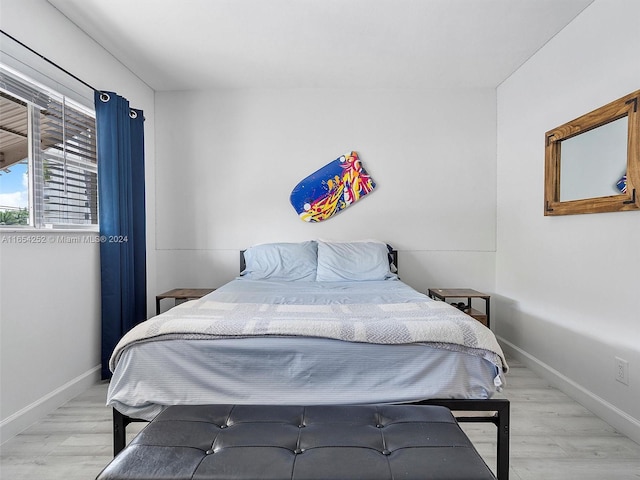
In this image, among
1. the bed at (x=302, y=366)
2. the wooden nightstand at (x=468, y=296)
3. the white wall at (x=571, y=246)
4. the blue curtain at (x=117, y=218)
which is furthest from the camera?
the wooden nightstand at (x=468, y=296)

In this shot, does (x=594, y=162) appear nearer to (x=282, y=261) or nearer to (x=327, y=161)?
(x=327, y=161)

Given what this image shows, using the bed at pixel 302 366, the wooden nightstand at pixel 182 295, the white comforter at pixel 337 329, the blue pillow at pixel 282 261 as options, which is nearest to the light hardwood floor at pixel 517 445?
the bed at pixel 302 366

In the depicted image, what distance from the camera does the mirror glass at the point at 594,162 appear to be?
2117 mm

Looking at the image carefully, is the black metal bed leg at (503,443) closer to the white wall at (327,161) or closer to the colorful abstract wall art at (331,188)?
the white wall at (327,161)

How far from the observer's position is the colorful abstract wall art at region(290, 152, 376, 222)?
3.61m

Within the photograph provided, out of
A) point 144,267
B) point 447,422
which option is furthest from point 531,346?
point 144,267

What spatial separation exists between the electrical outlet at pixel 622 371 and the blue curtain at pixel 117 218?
10.7 ft

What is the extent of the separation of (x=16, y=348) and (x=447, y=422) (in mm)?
2233

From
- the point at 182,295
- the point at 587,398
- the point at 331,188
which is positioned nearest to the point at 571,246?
the point at 587,398

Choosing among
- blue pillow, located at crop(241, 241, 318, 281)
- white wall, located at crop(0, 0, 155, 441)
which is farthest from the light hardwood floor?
blue pillow, located at crop(241, 241, 318, 281)

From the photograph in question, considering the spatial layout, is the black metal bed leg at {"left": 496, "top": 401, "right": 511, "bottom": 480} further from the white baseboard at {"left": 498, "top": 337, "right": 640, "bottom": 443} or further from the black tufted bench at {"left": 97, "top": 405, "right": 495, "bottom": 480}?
the white baseboard at {"left": 498, "top": 337, "right": 640, "bottom": 443}

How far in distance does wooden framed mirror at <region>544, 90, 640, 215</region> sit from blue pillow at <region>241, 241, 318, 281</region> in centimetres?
190

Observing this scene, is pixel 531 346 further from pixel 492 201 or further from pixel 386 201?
pixel 386 201

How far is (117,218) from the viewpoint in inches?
109
